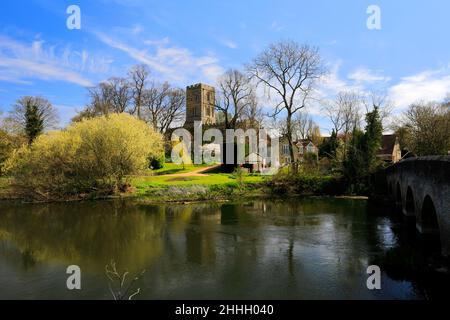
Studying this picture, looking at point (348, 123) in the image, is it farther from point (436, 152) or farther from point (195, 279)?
point (195, 279)

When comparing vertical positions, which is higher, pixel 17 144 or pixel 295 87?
pixel 295 87

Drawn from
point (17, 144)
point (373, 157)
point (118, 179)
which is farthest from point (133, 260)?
point (17, 144)

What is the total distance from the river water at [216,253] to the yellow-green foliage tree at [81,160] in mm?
6281

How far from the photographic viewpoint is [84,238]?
61.0ft

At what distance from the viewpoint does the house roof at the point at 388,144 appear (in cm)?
5812

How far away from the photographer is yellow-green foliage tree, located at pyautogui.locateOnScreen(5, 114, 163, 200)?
32.5 metres

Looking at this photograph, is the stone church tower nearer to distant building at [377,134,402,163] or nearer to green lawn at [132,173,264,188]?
distant building at [377,134,402,163]

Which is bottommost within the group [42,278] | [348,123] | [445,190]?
[42,278]

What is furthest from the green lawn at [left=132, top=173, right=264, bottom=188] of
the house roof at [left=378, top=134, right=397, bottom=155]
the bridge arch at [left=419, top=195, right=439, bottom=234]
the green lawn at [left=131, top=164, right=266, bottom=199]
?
the house roof at [left=378, top=134, right=397, bottom=155]

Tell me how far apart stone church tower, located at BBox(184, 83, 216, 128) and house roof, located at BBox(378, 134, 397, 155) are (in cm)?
3932

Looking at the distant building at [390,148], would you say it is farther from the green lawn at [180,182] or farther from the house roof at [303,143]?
the green lawn at [180,182]

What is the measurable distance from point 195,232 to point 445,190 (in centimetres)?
1158

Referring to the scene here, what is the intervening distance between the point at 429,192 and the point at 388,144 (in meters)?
47.9

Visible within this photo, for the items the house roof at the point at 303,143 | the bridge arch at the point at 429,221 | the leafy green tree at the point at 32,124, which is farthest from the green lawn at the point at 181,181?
the house roof at the point at 303,143
